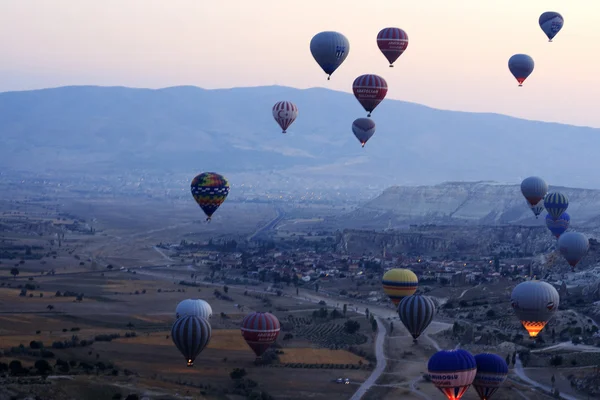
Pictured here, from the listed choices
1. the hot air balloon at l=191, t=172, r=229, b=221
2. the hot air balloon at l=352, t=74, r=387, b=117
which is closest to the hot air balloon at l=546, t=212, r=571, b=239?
the hot air balloon at l=352, t=74, r=387, b=117

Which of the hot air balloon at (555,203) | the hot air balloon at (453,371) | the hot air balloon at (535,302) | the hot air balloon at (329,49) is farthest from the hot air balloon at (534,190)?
the hot air balloon at (453,371)

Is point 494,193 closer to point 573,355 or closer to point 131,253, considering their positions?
point 131,253

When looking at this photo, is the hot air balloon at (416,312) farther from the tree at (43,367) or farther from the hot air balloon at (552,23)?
the hot air balloon at (552,23)

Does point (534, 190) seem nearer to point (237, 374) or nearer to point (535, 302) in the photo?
point (535, 302)

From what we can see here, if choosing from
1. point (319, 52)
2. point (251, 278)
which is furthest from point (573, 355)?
point (251, 278)

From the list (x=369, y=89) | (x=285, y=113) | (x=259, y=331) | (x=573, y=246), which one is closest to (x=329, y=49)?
(x=369, y=89)

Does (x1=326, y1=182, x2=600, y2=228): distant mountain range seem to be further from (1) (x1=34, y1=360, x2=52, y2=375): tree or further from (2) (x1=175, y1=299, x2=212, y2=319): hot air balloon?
(1) (x1=34, y1=360, x2=52, y2=375): tree
